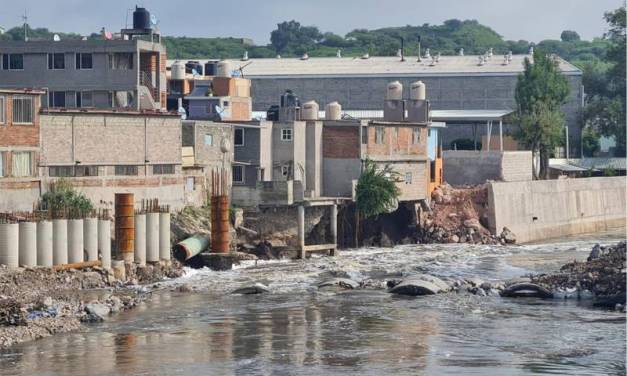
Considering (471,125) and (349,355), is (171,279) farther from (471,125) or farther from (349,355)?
(471,125)

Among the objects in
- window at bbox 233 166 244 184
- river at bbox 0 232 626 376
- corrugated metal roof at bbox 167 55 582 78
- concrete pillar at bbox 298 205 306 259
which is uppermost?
corrugated metal roof at bbox 167 55 582 78

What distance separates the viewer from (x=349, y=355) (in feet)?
145

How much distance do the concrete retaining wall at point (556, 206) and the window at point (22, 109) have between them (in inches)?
1232

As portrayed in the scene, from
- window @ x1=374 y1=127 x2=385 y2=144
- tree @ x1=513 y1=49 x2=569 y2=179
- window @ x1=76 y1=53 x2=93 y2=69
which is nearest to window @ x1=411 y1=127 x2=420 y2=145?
window @ x1=374 y1=127 x2=385 y2=144

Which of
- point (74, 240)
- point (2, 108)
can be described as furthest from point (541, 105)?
point (74, 240)

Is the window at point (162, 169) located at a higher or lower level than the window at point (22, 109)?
lower

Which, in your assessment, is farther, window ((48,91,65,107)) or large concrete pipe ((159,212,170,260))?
window ((48,91,65,107))

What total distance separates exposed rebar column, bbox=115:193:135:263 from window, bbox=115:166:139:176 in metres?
5.52

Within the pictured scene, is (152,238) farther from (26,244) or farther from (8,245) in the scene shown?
A: (8,245)

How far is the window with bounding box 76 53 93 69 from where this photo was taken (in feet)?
271

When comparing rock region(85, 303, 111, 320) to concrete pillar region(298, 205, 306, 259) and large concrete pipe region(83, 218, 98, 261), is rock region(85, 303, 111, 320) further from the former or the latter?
concrete pillar region(298, 205, 306, 259)

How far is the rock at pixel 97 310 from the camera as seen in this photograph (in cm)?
5000

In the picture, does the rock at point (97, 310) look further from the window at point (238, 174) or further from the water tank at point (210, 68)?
the water tank at point (210, 68)

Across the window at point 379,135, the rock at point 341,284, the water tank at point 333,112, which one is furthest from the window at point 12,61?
the rock at point 341,284
